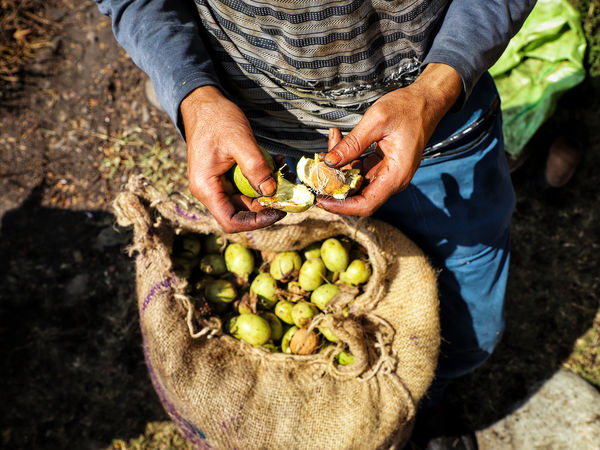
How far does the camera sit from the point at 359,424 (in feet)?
7.93

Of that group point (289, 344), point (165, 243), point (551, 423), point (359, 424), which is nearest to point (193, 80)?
point (165, 243)

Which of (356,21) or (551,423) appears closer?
(356,21)

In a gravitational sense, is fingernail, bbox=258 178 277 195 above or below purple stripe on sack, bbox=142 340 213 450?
above

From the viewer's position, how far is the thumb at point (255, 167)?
1.64m

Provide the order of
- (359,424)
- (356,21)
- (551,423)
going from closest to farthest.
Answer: (356,21), (359,424), (551,423)

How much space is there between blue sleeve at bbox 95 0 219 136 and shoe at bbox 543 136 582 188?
11.2 feet

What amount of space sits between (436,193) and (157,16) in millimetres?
1706

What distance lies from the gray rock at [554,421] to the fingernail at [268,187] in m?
3.01

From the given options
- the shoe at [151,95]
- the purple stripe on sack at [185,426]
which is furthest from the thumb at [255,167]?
the shoe at [151,95]

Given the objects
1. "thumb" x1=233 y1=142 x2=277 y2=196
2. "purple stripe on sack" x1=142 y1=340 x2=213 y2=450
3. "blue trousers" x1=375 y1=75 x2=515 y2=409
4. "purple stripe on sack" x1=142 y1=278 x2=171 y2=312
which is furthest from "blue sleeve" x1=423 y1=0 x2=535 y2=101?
"purple stripe on sack" x1=142 y1=340 x2=213 y2=450

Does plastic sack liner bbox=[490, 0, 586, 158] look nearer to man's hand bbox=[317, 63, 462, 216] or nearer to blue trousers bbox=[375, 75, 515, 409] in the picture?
blue trousers bbox=[375, 75, 515, 409]

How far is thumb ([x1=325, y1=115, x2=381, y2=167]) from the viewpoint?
1.60 metres

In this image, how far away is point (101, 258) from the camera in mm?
4238

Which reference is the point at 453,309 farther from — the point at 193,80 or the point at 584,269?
the point at 193,80
